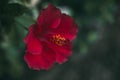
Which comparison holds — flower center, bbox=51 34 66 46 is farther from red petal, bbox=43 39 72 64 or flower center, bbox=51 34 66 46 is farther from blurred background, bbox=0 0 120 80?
blurred background, bbox=0 0 120 80

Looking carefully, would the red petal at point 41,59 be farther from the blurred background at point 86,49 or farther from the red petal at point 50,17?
the blurred background at point 86,49

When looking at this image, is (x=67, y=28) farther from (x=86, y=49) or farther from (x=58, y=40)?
(x=86, y=49)

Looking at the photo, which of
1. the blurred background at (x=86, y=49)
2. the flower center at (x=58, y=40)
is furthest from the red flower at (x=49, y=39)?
the blurred background at (x=86, y=49)

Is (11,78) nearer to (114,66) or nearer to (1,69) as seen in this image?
(1,69)

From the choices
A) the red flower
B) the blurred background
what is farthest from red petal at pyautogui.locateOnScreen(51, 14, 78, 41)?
the blurred background

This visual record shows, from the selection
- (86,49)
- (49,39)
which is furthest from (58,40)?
(86,49)

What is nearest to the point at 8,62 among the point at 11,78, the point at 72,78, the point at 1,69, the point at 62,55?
the point at 1,69
